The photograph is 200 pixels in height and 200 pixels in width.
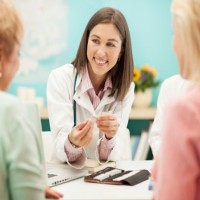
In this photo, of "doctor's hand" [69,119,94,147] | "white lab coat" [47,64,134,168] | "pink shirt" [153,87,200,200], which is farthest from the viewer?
"white lab coat" [47,64,134,168]

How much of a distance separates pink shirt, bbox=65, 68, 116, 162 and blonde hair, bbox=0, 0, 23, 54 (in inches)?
38.2

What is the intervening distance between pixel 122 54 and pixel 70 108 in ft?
1.54

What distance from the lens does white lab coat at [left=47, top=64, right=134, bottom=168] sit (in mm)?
2062

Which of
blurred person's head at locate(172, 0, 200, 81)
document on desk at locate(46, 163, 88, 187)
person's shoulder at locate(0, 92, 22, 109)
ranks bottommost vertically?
document on desk at locate(46, 163, 88, 187)

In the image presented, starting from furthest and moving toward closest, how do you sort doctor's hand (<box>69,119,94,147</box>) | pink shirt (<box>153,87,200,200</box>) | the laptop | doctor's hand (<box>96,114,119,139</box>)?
doctor's hand (<box>96,114,119,139</box>)
doctor's hand (<box>69,119,94,147</box>)
the laptop
pink shirt (<box>153,87,200,200</box>)

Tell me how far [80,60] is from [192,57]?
1296mm

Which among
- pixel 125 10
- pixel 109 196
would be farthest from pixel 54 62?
pixel 109 196

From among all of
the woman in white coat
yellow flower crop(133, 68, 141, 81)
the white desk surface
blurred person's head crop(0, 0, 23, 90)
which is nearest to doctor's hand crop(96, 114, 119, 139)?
the woman in white coat

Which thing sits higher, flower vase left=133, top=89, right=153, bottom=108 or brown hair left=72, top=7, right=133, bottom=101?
brown hair left=72, top=7, right=133, bottom=101

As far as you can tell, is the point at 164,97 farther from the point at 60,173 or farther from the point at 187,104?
the point at 187,104

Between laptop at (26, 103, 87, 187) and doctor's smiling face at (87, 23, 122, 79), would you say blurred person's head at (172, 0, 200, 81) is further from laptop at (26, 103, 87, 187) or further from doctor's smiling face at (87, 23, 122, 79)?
doctor's smiling face at (87, 23, 122, 79)

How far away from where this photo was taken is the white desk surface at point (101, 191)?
1493mm

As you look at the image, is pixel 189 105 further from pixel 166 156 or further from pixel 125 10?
pixel 125 10

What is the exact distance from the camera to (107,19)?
2195mm
